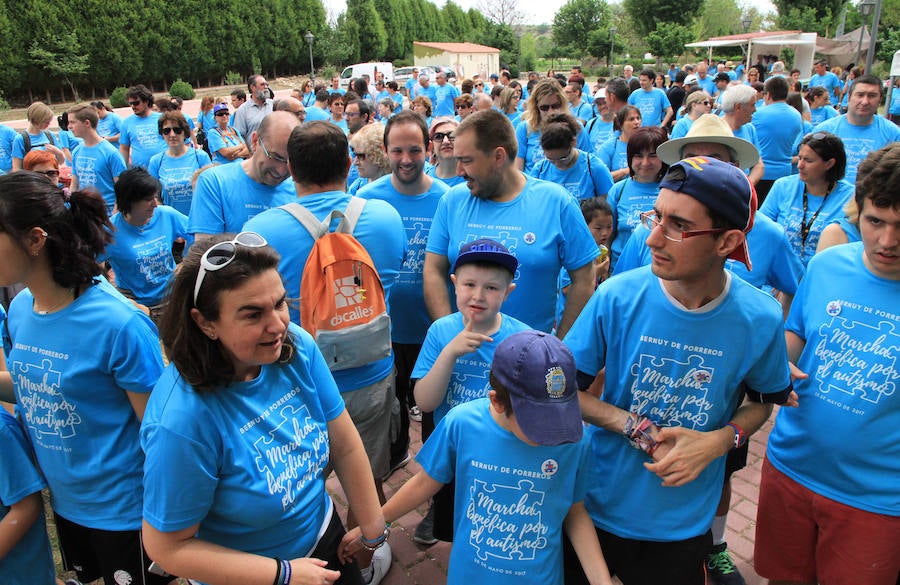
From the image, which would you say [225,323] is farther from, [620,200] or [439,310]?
[620,200]

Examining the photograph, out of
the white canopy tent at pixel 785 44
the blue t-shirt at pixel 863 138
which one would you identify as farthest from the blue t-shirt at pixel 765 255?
the white canopy tent at pixel 785 44

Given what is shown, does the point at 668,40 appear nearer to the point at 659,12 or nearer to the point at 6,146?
the point at 659,12

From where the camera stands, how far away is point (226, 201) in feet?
12.6

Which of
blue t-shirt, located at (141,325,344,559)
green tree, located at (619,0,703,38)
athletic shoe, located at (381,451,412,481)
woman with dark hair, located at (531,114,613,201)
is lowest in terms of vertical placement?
athletic shoe, located at (381,451,412,481)

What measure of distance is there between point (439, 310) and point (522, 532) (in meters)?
1.51

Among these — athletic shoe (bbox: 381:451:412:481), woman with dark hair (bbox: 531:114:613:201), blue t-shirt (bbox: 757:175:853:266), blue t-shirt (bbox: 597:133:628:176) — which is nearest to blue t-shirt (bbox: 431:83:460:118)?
blue t-shirt (bbox: 597:133:628:176)

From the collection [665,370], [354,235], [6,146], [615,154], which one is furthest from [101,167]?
[665,370]

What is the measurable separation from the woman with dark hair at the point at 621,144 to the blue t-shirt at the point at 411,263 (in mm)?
3368

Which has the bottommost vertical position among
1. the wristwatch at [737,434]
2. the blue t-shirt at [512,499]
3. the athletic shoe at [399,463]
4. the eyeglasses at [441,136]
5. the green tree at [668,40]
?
the athletic shoe at [399,463]

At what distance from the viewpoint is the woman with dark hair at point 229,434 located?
1.69 meters

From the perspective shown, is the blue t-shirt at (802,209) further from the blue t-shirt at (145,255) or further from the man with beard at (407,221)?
the blue t-shirt at (145,255)

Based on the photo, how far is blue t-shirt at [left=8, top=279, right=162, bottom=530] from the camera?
7.32 feet

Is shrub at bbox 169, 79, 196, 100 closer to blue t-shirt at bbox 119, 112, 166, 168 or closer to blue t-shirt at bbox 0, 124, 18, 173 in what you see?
blue t-shirt at bbox 0, 124, 18, 173

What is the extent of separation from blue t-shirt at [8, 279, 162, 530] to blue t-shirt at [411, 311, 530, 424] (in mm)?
1131
